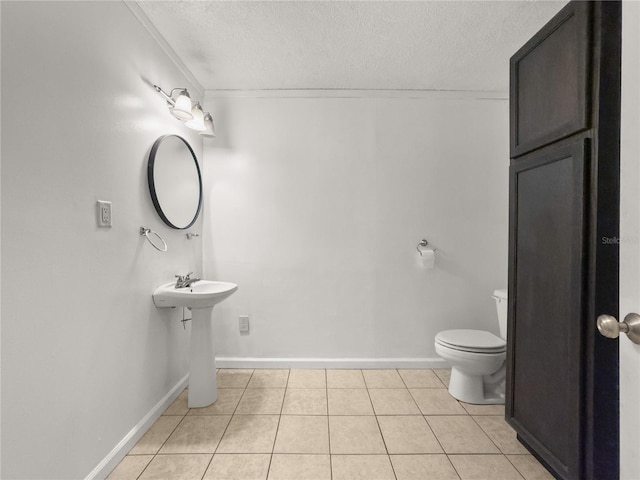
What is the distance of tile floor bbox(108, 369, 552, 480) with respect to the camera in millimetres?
1306

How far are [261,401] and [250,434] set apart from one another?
0.30 meters

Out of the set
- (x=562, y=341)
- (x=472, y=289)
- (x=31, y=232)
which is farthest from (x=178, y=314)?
(x=472, y=289)

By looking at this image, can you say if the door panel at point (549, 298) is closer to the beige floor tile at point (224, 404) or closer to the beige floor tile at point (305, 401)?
the beige floor tile at point (305, 401)

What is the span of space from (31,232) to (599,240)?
197 cm

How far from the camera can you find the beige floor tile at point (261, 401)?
68.7 inches

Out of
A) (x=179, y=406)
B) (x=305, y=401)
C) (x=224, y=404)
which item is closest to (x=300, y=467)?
(x=305, y=401)

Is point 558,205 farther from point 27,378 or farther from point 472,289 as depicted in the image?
point 27,378

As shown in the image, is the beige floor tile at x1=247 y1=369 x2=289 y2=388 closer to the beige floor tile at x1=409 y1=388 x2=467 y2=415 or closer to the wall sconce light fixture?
the beige floor tile at x1=409 y1=388 x2=467 y2=415

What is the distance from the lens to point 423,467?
1.33m

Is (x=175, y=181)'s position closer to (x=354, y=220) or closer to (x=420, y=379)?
(x=354, y=220)

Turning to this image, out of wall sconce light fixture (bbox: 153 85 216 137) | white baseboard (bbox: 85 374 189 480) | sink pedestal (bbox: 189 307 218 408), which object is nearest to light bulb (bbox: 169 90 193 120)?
wall sconce light fixture (bbox: 153 85 216 137)

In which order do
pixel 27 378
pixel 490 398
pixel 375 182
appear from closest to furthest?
pixel 27 378, pixel 490 398, pixel 375 182

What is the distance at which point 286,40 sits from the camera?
1.71 meters
